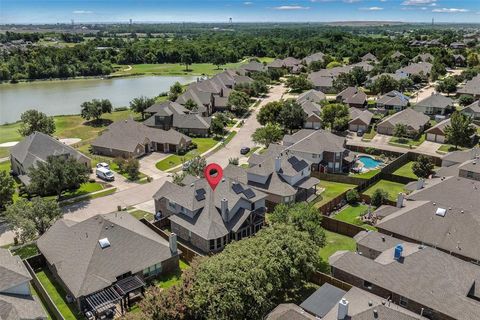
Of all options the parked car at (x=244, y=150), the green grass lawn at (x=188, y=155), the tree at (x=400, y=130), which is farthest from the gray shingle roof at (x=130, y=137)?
the tree at (x=400, y=130)

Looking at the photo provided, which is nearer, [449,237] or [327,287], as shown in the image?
[327,287]

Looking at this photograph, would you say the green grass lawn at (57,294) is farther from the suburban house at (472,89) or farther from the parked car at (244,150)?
the suburban house at (472,89)

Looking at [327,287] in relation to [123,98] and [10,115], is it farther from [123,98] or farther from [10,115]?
[123,98]

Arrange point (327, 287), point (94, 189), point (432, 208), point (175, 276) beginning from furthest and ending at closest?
point (94, 189)
point (432, 208)
point (175, 276)
point (327, 287)

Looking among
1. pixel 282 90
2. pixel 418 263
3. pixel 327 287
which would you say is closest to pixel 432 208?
pixel 418 263

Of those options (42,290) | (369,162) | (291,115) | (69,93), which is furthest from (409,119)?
(69,93)

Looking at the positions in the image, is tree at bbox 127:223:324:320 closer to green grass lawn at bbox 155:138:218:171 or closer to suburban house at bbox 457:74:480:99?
green grass lawn at bbox 155:138:218:171

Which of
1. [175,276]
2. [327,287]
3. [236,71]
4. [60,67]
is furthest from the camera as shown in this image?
[60,67]
